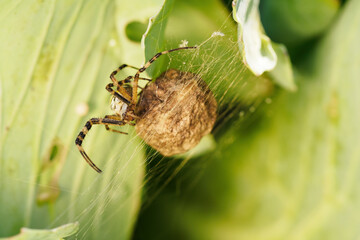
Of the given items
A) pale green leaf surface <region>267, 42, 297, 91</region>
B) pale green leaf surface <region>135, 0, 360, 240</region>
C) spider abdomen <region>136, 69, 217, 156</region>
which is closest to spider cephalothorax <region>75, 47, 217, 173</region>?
spider abdomen <region>136, 69, 217, 156</region>

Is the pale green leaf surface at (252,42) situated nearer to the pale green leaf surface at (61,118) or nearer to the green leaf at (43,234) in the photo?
the pale green leaf surface at (61,118)

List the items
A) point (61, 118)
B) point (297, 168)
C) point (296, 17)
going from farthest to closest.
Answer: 1. point (297, 168)
2. point (296, 17)
3. point (61, 118)

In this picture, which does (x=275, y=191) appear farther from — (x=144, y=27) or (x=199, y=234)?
(x=144, y=27)

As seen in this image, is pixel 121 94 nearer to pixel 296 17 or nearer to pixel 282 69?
pixel 282 69

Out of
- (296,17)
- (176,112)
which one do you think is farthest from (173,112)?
(296,17)

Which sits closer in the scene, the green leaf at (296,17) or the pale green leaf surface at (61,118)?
the pale green leaf surface at (61,118)

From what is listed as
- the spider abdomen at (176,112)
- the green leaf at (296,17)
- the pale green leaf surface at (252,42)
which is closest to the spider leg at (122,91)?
the spider abdomen at (176,112)

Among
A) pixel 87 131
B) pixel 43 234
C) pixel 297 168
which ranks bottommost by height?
pixel 297 168
